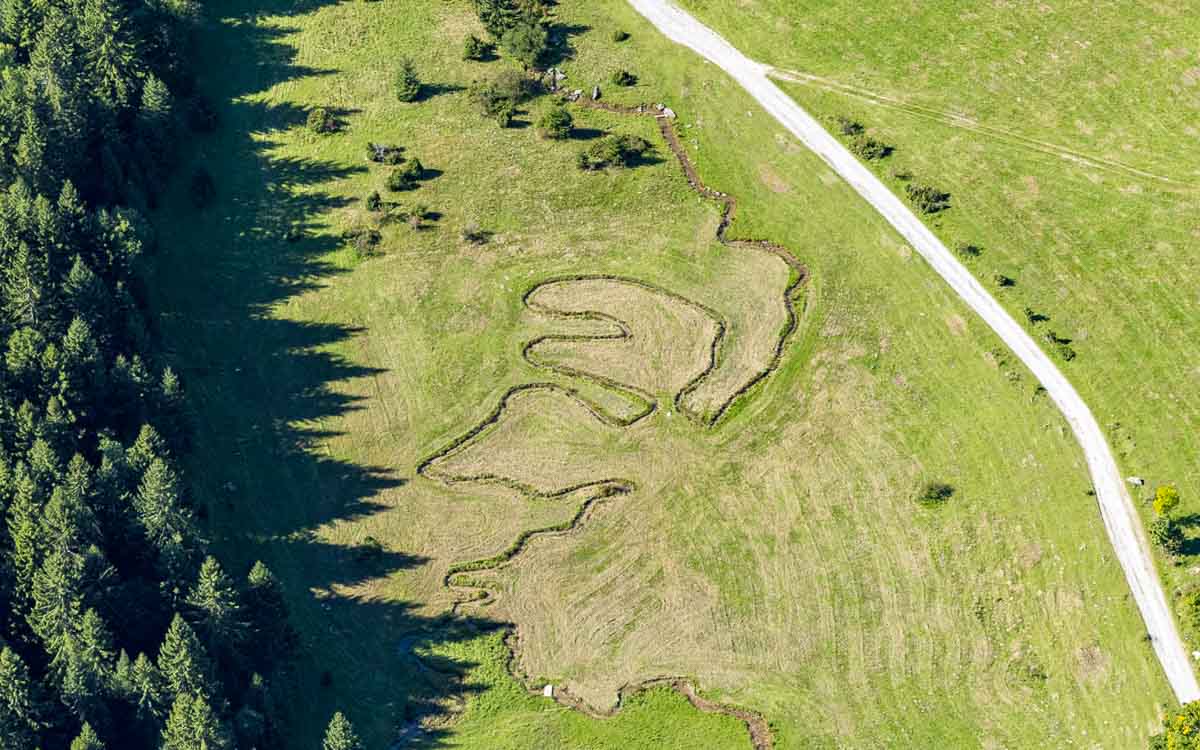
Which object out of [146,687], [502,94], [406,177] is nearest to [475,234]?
[406,177]

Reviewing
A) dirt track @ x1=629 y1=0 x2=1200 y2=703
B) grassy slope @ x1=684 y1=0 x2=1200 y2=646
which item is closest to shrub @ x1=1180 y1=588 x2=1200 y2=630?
dirt track @ x1=629 y1=0 x2=1200 y2=703

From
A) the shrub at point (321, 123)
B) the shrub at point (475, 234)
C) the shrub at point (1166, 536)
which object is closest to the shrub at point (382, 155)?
the shrub at point (321, 123)

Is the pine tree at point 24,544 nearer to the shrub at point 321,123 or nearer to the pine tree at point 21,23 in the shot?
the shrub at point 321,123

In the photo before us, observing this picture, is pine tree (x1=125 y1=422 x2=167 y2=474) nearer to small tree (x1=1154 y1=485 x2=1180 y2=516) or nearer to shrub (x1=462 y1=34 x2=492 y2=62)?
shrub (x1=462 y1=34 x2=492 y2=62)

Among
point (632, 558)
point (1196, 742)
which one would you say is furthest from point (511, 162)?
point (1196, 742)

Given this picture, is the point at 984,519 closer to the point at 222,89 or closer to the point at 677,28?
the point at 677,28

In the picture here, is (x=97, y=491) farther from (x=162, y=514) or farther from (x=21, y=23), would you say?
(x=21, y=23)
